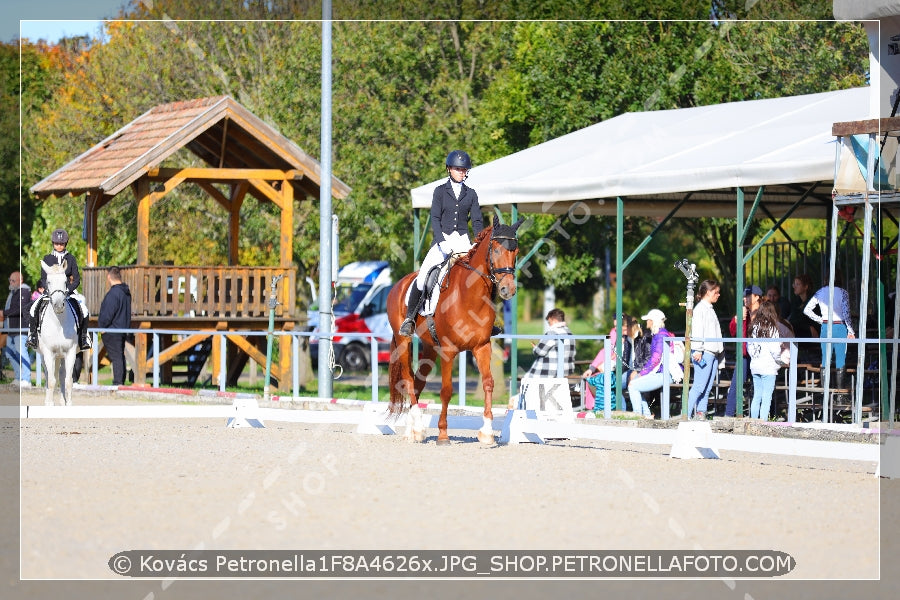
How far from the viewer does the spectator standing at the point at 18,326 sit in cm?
2658

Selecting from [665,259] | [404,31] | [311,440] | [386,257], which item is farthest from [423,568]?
[665,259]

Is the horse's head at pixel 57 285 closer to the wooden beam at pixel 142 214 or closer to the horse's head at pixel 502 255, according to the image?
the horse's head at pixel 502 255

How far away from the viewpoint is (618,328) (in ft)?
67.9

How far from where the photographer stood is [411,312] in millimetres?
16016

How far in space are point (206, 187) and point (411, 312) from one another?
15.2m

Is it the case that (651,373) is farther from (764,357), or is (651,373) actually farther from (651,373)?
(764,357)

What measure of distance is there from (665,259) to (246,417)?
3840 cm

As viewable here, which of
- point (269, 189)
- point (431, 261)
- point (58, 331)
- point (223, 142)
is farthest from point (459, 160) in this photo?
point (223, 142)

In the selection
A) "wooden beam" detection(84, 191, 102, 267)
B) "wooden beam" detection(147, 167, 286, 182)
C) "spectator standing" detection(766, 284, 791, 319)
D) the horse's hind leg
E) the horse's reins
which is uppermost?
"wooden beam" detection(147, 167, 286, 182)

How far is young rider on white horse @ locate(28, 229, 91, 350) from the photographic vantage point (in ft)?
64.2

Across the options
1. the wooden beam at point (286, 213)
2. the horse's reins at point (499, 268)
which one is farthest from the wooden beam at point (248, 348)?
the horse's reins at point (499, 268)

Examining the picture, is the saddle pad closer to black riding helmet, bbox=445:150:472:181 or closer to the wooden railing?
black riding helmet, bbox=445:150:472:181

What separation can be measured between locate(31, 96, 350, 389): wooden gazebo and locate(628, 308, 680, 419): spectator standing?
31.0 ft

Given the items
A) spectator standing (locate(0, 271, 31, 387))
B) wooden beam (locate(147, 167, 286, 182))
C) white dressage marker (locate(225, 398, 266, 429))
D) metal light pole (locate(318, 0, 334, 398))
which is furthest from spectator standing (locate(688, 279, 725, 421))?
spectator standing (locate(0, 271, 31, 387))
